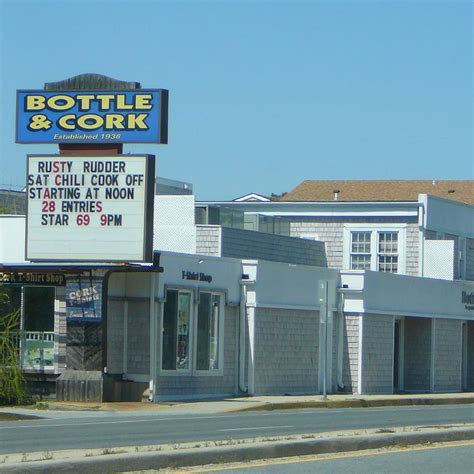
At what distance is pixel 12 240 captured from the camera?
3269 centimetres

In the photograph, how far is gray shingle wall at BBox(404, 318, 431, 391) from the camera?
138 ft

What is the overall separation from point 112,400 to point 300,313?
781cm

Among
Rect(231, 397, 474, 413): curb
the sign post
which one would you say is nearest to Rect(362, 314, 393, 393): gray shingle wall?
Rect(231, 397, 474, 413): curb

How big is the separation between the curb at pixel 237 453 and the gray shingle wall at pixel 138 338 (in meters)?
13.6

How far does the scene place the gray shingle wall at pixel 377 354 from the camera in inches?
1495

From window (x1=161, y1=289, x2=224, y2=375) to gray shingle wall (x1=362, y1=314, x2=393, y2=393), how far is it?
6.06 m

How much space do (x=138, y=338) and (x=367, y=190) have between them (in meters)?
25.4

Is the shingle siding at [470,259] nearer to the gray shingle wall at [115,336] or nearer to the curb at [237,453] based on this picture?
the gray shingle wall at [115,336]

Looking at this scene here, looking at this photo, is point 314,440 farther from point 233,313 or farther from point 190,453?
point 233,313

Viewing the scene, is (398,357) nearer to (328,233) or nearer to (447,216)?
(328,233)

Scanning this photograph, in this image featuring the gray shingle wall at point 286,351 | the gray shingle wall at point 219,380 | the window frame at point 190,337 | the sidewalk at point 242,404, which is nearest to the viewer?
the sidewalk at point 242,404

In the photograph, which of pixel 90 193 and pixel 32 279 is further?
pixel 32 279

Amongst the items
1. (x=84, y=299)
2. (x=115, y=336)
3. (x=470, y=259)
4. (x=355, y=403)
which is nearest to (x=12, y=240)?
(x=84, y=299)

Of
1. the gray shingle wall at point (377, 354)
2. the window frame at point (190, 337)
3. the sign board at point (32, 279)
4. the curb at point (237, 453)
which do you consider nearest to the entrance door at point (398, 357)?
the gray shingle wall at point (377, 354)
